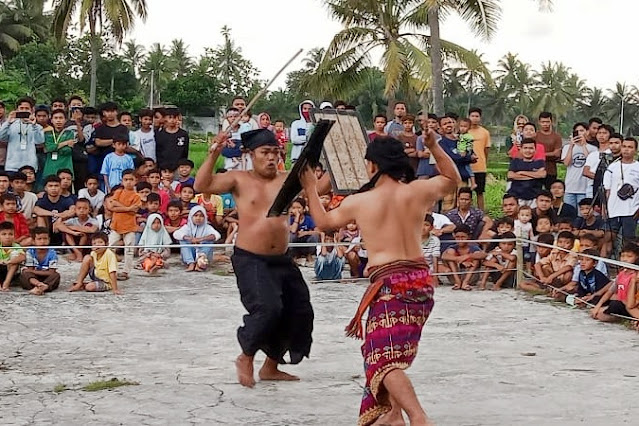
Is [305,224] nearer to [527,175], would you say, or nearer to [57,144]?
[527,175]

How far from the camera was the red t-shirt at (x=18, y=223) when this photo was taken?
10508 mm

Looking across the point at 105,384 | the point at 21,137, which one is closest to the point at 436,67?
the point at 21,137

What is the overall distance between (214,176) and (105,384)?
4.93 ft

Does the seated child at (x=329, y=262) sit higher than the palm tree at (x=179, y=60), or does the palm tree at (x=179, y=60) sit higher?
the palm tree at (x=179, y=60)

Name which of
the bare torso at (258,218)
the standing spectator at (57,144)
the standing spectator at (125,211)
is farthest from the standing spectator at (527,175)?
the bare torso at (258,218)

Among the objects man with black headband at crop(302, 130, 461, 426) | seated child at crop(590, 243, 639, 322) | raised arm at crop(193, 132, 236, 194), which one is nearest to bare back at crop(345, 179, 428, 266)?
man with black headband at crop(302, 130, 461, 426)

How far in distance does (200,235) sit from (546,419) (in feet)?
22.5

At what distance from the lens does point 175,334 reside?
779cm

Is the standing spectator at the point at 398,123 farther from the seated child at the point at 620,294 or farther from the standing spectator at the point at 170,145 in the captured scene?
the seated child at the point at 620,294

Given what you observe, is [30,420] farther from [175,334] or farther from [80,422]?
[175,334]

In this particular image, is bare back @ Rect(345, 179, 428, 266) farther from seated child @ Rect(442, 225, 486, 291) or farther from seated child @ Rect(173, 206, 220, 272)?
seated child @ Rect(173, 206, 220, 272)

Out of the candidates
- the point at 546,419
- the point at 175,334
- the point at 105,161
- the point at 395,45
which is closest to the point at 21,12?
the point at 395,45

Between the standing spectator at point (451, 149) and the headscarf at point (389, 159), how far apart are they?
22.6ft

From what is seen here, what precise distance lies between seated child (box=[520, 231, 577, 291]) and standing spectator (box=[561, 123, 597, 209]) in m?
1.72
